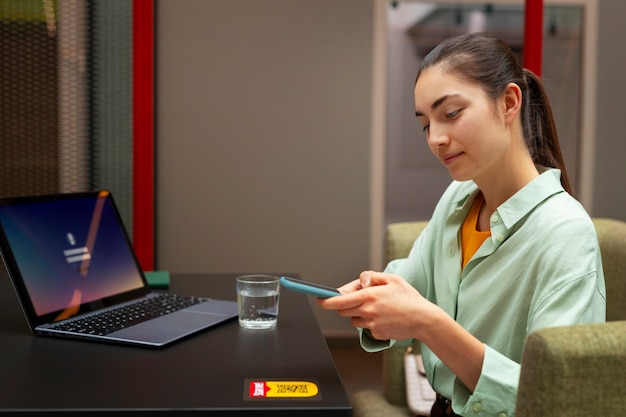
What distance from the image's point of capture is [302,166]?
316 cm

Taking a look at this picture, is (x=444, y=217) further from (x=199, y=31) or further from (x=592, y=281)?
(x=199, y=31)

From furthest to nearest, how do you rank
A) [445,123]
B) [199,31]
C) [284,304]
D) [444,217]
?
[199,31] < [284,304] < [444,217] < [445,123]

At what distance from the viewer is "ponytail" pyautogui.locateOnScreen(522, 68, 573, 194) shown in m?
1.22

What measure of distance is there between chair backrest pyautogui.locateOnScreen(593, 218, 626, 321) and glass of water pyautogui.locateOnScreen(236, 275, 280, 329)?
826 millimetres

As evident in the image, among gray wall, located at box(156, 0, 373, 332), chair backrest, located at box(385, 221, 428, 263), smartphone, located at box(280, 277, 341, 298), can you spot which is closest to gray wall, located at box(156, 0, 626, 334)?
gray wall, located at box(156, 0, 373, 332)

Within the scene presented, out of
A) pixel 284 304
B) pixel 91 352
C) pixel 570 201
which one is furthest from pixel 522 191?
pixel 91 352

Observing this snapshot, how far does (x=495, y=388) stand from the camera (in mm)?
977

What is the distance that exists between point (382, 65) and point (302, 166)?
563 mm

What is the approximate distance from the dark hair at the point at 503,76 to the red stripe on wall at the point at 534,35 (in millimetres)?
1744

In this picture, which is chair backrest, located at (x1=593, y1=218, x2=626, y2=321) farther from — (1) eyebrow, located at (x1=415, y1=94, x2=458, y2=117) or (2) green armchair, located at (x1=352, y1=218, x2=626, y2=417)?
(2) green armchair, located at (x1=352, y1=218, x2=626, y2=417)

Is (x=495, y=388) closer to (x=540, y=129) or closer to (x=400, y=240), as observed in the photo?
(x=540, y=129)

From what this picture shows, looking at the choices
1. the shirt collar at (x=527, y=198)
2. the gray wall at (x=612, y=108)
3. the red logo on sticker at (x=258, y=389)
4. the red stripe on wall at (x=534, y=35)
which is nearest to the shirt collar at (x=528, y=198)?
the shirt collar at (x=527, y=198)

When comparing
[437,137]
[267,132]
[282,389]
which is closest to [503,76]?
[437,137]

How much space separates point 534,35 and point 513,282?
2037 millimetres
